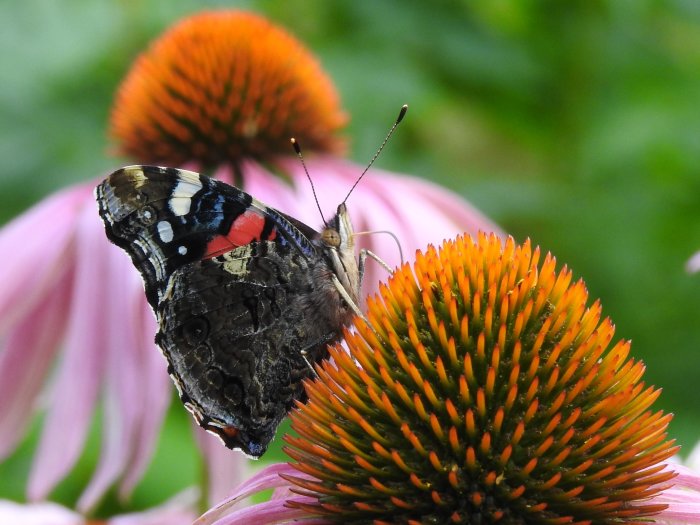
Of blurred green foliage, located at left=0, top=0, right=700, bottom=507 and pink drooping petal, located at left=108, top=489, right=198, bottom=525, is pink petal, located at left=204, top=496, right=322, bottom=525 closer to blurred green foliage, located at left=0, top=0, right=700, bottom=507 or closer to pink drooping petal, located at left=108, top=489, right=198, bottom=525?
pink drooping petal, located at left=108, top=489, right=198, bottom=525

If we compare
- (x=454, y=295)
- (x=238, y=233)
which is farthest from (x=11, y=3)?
(x=454, y=295)

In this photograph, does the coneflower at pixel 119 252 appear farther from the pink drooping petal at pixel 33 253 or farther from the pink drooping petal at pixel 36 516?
the pink drooping petal at pixel 36 516

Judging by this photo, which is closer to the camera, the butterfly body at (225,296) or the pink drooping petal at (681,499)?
the pink drooping petal at (681,499)

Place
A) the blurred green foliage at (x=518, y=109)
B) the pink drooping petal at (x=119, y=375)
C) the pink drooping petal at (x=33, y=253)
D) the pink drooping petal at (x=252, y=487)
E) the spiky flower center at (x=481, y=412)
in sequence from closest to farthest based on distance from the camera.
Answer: the spiky flower center at (x=481, y=412), the pink drooping petal at (x=252, y=487), the pink drooping petal at (x=119, y=375), the pink drooping petal at (x=33, y=253), the blurred green foliage at (x=518, y=109)

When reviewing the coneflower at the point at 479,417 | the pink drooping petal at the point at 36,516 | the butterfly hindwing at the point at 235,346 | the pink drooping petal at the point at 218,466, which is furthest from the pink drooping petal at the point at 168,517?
the coneflower at the point at 479,417

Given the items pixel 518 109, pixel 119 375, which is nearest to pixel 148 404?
pixel 119 375

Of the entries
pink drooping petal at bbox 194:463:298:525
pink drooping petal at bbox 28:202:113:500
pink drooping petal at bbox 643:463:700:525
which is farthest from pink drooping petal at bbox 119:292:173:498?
pink drooping petal at bbox 643:463:700:525

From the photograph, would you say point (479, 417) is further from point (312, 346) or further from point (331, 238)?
point (331, 238)
